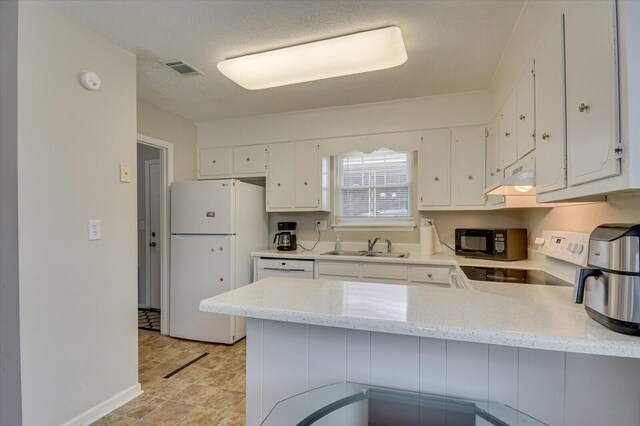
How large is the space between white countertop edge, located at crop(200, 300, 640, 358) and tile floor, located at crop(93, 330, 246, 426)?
1.49 m

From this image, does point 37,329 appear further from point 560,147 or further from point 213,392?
point 560,147

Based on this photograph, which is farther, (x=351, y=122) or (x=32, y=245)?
(x=351, y=122)

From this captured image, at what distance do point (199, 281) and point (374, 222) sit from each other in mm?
2031

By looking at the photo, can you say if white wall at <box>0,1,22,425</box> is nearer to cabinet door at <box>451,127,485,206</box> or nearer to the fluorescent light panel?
the fluorescent light panel

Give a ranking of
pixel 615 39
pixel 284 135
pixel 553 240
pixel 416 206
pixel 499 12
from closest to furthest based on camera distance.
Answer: pixel 615 39, pixel 499 12, pixel 553 240, pixel 416 206, pixel 284 135

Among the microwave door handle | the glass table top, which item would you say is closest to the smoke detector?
the glass table top

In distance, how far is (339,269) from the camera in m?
3.09

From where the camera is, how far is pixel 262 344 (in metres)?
1.18

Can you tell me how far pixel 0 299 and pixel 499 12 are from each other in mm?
3267

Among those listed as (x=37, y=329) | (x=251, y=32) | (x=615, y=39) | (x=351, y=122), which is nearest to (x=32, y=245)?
(x=37, y=329)

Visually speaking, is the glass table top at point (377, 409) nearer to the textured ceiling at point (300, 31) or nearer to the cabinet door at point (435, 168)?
the textured ceiling at point (300, 31)

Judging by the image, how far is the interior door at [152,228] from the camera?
4453mm

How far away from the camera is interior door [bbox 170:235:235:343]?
320cm

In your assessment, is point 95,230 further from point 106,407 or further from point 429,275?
point 429,275
